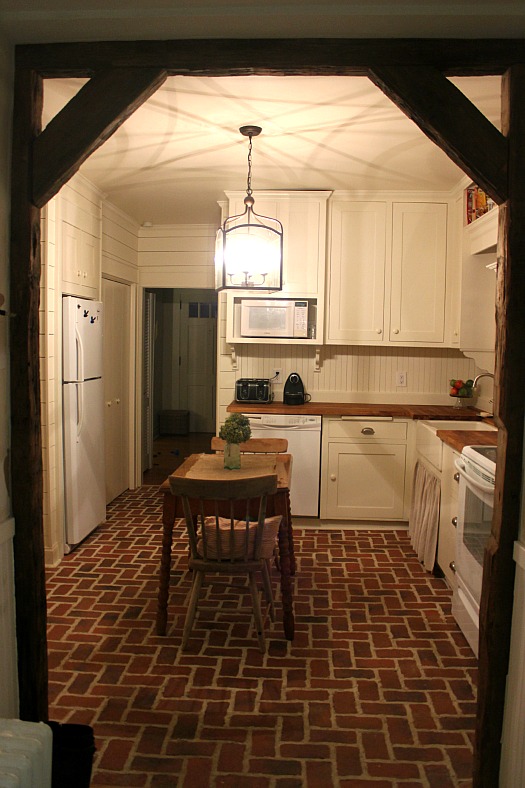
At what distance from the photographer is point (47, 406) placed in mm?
4074

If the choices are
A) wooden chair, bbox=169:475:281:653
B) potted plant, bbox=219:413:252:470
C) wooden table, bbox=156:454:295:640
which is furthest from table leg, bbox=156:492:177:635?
potted plant, bbox=219:413:252:470

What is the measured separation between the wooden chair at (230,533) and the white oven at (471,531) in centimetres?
99

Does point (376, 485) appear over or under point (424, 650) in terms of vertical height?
over

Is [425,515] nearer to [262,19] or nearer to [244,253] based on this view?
[244,253]

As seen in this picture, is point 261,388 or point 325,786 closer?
point 325,786

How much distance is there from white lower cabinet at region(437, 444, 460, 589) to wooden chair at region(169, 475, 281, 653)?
3.96ft

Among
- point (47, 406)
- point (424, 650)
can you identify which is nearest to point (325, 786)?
point (424, 650)

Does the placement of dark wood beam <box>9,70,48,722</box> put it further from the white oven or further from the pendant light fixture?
the white oven

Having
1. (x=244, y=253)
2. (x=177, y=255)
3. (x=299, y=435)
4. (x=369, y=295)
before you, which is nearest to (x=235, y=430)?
(x=244, y=253)

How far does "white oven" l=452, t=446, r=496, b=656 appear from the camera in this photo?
2998 mm

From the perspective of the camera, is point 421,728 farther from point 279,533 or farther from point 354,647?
point 279,533

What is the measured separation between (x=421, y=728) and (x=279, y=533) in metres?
1.08

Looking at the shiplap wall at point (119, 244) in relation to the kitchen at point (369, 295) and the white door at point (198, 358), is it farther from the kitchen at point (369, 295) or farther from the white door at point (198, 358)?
the white door at point (198, 358)

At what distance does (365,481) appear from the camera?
16.5 ft
